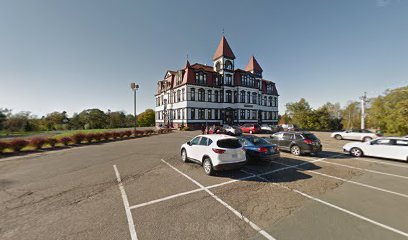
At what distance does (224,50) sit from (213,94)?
10.4 m

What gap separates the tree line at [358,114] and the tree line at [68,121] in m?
55.1

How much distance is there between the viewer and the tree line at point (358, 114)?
17469 millimetres

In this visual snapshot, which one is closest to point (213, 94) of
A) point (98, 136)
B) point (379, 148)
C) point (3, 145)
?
point (98, 136)

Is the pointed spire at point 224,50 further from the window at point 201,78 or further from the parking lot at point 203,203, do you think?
the parking lot at point 203,203

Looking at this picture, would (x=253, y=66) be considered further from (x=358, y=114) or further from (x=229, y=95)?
(x=358, y=114)

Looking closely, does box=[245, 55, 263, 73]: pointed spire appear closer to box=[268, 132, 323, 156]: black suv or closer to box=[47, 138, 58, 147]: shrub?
box=[268, 132, 323, 156]: black suv

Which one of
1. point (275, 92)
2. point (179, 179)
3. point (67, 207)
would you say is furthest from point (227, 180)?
point (275, 92)

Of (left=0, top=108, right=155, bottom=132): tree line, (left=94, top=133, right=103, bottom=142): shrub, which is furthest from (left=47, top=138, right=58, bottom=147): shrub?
(left=0, top=108, right=155, bottom=132): tree line

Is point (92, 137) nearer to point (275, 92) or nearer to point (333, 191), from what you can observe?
point (333, 191)

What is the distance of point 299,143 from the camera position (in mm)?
10703

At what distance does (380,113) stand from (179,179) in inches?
1069

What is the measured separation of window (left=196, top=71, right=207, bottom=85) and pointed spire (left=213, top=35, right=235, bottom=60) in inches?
249

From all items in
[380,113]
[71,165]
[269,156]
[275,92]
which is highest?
[275,92]

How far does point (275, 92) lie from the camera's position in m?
49.3
